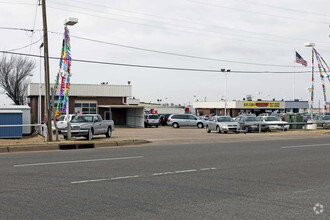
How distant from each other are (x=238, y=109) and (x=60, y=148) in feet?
222

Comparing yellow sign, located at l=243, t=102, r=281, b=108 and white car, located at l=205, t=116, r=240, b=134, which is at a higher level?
yellow sign, located at l=243, t=102, r=281, b=108

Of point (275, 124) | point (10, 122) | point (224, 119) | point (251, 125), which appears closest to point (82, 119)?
point (10, 122)

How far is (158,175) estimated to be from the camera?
9.66m

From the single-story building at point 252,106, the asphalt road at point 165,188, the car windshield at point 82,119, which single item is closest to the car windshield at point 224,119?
the car windshield at point 82,119

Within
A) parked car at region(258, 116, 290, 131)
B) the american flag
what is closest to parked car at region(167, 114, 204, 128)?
parked car at region(258, 116, 290, 131)

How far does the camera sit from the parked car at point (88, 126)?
2183 centimetres

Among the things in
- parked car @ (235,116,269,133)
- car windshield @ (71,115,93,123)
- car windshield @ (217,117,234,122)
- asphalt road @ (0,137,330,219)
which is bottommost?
asphalt road @ (0,137,330,219)

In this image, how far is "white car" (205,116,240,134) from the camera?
98.5ft

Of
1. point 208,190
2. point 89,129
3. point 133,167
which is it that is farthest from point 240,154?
point 89,129

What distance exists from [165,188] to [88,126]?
1470 cm

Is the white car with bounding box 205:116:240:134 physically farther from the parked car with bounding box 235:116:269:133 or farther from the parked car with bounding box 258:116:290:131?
the parked car with bounding box 258:116:290:131

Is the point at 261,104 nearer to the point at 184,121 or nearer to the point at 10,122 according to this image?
the point at 184,121

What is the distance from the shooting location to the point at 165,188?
26.4 ft

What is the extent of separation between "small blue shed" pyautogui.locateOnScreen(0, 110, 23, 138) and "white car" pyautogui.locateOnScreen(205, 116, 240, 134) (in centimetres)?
1533
